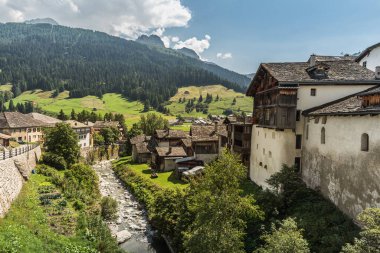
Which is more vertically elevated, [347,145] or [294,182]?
[347,145]

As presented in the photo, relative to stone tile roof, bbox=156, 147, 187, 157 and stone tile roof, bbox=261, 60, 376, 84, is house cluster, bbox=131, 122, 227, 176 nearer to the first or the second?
stone tile roof, bbox=156, 147, 187, 157

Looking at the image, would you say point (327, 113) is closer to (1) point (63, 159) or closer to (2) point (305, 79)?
(2) point (305, 79)

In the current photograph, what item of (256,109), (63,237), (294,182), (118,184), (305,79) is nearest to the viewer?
(63,237)

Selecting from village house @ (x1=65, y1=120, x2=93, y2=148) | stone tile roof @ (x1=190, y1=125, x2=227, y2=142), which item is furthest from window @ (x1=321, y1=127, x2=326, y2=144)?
village house @ (x1=65, y1=120, x2=93, y2=148)

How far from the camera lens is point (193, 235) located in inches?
998

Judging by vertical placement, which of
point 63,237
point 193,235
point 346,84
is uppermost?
point 346,84

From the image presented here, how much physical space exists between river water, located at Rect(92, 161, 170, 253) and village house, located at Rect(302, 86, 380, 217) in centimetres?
1951

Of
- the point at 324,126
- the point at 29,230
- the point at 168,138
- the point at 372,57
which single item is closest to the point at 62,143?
the point at 168,138

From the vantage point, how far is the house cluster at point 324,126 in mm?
24094

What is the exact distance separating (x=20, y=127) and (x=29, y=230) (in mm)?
71157

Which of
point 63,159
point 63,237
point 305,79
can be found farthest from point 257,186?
point 63,159

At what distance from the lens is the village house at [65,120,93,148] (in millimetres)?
101900

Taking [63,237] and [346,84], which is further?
[346,84]

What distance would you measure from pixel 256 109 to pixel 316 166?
1403cm
